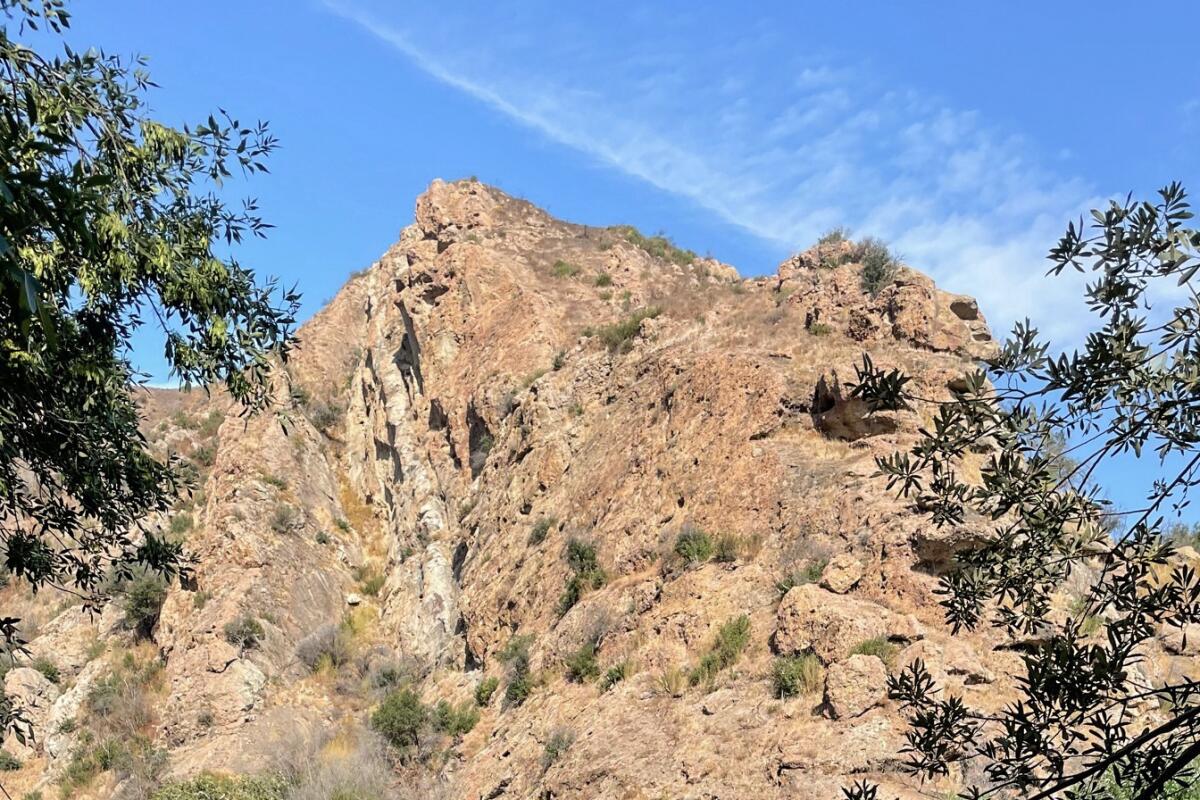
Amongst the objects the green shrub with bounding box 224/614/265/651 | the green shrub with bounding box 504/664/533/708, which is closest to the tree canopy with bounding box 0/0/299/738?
the green shrub with bounding box 504/664/533/708

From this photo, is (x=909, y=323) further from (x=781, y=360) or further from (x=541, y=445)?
(x=541, y=445)

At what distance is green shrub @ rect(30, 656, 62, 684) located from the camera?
24.1 m

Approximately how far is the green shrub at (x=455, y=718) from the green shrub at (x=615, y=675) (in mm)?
3828

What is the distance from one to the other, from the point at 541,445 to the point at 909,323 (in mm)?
8978

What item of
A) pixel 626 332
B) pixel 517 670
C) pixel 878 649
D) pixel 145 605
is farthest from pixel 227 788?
pixel 626 332

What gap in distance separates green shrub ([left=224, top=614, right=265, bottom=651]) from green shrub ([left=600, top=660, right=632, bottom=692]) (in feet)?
34.5

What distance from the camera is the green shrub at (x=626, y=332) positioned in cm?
2284

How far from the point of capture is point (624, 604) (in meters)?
14.6

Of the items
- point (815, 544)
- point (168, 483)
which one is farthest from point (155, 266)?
point (815, 544)

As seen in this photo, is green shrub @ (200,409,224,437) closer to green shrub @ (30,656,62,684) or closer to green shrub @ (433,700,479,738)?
green shrub @ (30,656,62,684)

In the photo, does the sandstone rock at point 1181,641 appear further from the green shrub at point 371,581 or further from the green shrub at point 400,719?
the green shrub at point 371,581

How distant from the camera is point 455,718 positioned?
16281 millimetres

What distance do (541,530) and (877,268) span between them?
9.42 meters

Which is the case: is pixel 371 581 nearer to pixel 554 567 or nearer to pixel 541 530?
pixel 541 530
